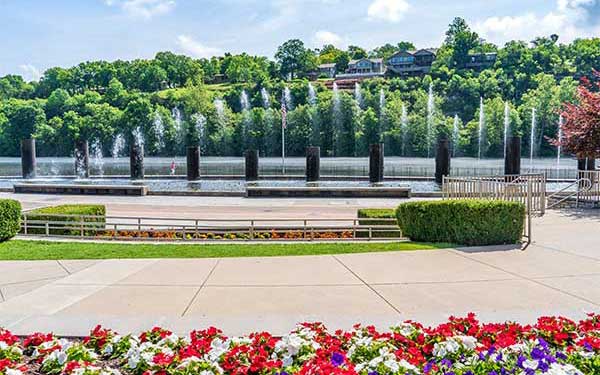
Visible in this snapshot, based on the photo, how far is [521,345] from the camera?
4.65 m

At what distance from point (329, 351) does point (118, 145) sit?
104576mm

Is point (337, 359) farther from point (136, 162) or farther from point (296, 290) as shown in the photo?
point (136, 162)

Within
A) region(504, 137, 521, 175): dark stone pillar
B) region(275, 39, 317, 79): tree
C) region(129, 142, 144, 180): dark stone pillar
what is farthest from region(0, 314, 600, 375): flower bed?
region(275, 39, 317, 79): tree

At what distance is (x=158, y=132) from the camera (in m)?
99.1

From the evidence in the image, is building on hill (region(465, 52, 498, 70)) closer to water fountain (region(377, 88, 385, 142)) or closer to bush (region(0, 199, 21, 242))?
water fountain (region(377, 88, 385, 142))

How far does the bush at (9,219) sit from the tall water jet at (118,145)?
302 feet

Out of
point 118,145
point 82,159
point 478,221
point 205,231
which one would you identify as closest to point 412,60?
point 118,145

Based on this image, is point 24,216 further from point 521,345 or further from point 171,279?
point 521,345

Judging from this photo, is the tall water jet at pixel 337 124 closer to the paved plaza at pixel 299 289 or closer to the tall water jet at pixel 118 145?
the tall water jet at pixel 118 145

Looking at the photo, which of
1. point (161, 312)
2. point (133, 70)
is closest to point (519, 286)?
point (161, 312)

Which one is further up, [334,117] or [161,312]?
[334,117]

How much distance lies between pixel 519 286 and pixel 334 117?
289 feet

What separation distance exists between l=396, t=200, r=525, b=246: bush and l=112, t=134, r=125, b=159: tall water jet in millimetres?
96893

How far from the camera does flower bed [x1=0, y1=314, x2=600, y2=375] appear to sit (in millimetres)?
4203
